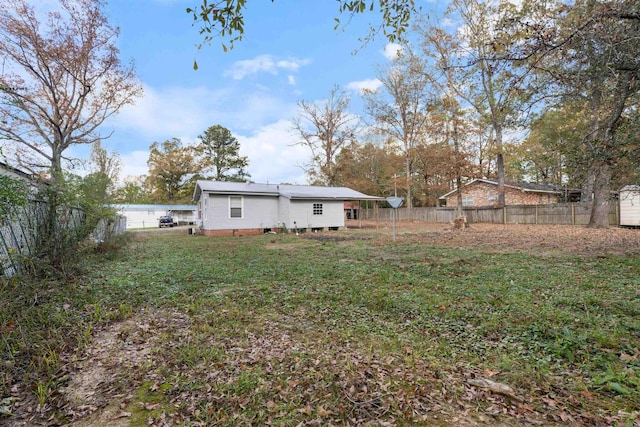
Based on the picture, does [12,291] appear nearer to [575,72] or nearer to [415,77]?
[575,72]

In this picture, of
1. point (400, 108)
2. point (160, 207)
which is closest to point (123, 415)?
point (400, 108)

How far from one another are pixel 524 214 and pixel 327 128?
59.6 feet

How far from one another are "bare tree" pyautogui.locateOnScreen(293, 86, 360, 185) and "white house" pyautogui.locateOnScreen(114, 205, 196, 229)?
16.7 meters

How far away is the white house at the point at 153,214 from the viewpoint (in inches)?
1267

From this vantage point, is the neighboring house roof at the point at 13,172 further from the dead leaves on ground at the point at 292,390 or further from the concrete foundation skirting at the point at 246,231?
the concrete foundation skirting at the point at 246,231

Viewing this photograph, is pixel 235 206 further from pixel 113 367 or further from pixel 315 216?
pixel 113 367

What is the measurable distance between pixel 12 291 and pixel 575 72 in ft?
28.1

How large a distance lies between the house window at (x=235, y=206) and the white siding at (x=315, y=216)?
300cm

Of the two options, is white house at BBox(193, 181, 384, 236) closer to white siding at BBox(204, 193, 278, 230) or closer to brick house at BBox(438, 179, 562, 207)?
white siding at BBox(204, 193, 278, 230)

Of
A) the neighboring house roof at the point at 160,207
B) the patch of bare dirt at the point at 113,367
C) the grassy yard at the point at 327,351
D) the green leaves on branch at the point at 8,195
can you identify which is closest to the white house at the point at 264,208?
the grassy yard at the point at 327,351

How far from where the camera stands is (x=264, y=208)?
1755cm

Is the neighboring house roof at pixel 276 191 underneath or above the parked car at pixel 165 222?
above

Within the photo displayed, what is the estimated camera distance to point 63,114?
14.7 m

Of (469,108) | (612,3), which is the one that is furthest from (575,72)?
(469,108)
